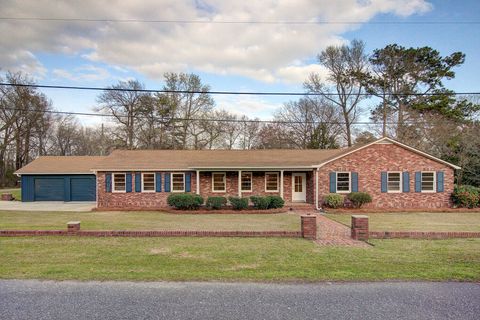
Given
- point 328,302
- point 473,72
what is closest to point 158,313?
point 328,302

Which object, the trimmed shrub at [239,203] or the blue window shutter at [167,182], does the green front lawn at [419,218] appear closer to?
the trimmed shrub at [239,203]

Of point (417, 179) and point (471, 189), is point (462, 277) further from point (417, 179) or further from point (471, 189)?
point (471, 189)

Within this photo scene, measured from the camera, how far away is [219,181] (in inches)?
761

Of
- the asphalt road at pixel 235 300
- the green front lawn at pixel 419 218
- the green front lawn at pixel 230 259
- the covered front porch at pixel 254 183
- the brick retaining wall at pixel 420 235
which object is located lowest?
the green front lawn at pixel 419 218

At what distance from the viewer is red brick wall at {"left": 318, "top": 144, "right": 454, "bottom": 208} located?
17.9 metres

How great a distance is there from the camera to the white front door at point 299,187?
19.7m

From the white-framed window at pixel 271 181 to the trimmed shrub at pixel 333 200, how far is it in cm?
341

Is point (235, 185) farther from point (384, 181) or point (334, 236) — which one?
point (334, 236)

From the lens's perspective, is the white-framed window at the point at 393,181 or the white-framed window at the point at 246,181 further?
the white-framed window at the point at 246,181

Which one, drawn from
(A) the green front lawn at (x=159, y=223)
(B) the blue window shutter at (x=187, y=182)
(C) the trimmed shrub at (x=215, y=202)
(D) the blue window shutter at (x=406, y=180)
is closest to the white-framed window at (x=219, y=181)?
(B) the blue window shutter at (x=187, y=182)

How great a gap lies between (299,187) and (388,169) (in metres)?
5.39

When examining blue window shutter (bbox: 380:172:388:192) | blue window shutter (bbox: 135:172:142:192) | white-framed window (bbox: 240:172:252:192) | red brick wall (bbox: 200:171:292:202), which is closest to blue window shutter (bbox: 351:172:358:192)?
blue window shutter (bbox: 380:172:388:192)

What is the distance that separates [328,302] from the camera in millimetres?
4535

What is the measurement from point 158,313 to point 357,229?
670cm
